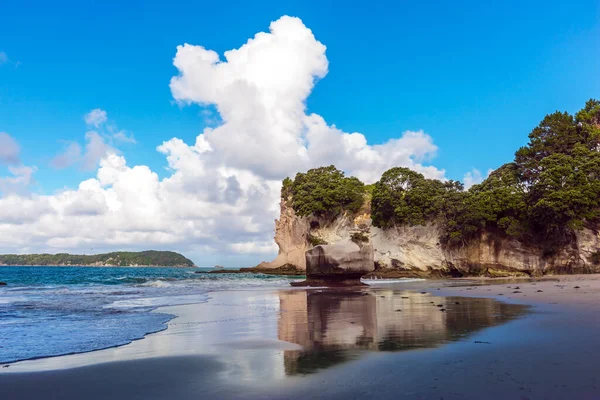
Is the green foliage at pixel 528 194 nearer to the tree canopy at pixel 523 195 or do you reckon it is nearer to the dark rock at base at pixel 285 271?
the tree canopy at pixel 523 195

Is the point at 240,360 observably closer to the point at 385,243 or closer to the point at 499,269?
the point at 499,269

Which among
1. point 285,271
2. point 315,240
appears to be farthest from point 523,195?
point 285,271

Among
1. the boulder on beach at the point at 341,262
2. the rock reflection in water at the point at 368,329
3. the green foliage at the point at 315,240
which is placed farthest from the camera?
the green foliage at the point at 315,240

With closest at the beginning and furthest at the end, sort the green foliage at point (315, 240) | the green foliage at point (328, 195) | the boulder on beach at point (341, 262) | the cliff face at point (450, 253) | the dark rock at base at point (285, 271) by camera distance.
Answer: the boulder on beach at point (341, 262) < the cliff face at point (450, 253) < the green foliage at point (315, 240) < the green foliage at point (328, 195) < the dark rock at base at point (285, 271)

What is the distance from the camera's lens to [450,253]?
5131 cm

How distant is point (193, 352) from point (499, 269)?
154 feet

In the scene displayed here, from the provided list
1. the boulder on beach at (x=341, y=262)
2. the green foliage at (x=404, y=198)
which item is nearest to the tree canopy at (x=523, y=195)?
the green foliage at (x=404, y=198)

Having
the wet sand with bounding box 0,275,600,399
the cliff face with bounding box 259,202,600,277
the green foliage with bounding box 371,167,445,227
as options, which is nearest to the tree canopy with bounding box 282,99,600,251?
the green foliage with bounding box 371,167,445,227

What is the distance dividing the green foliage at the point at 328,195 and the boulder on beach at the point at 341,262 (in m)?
36.4

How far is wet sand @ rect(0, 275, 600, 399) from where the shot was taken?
175 inches

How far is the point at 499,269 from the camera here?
4662cm

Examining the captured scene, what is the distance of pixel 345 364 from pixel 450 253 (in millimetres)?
49422

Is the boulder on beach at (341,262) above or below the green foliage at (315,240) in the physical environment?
below

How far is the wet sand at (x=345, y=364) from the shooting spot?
4.44 metres
